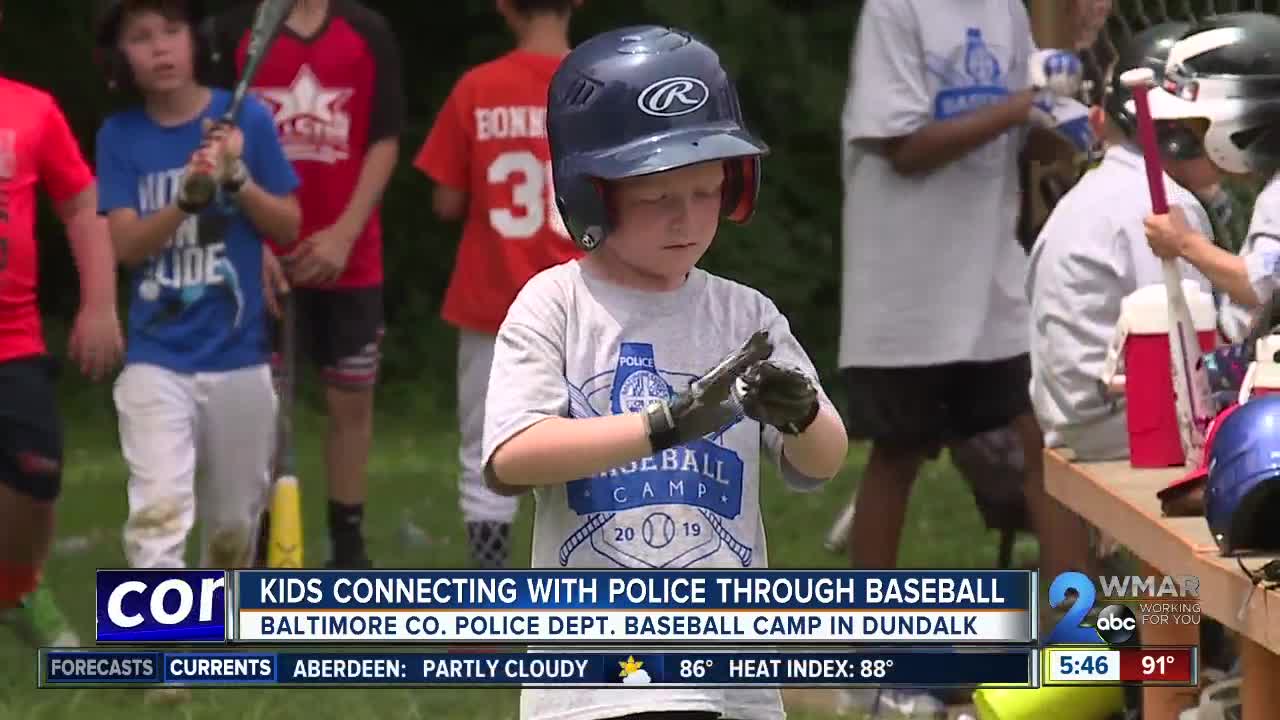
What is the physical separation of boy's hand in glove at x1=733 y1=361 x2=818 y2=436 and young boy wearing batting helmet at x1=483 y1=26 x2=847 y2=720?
135 millimetres

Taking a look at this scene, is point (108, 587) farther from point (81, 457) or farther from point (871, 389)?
point (81, 457)

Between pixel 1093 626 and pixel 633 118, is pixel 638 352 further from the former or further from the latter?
pixel 1093 626

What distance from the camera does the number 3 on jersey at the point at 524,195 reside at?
7305mm

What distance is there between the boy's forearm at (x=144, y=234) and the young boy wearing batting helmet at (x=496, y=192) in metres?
0.77

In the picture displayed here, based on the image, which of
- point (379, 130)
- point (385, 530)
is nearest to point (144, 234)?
point (379, 130)

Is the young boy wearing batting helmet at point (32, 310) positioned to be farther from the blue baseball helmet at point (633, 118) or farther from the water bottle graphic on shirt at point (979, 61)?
the blue baseball helmet at point (633, 118)

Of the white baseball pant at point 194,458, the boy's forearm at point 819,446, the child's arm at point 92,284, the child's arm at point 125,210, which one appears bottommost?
the boy's forearm at point 819,446

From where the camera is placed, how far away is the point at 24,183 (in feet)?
21.5

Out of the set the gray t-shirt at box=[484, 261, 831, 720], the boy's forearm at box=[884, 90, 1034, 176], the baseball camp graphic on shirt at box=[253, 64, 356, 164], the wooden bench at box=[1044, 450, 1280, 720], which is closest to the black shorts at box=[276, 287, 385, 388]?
the baseball camp graphic on shirt at box=[253, 64, 356, 164]

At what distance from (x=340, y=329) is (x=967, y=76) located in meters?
2.19

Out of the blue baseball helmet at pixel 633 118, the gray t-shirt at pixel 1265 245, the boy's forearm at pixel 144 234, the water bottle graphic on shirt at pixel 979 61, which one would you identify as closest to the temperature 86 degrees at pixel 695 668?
the blue baseball helmet at pixel 633 118

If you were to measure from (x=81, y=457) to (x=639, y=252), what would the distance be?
8.40 meters

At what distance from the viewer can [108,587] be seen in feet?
16.4

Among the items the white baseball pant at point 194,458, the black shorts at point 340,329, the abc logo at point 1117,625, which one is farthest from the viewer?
the black shorts at point 340,329
